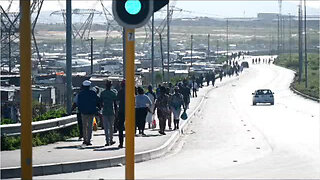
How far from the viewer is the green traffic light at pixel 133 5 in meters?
8.48

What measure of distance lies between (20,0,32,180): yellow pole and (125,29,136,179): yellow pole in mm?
1064

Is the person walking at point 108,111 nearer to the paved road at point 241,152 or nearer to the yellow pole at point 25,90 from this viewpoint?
the paved road at point 241,152

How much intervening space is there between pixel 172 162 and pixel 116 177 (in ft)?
11.7

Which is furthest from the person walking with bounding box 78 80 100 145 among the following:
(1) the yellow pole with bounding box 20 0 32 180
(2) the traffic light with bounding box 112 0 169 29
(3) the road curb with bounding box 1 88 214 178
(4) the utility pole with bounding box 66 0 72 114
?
(2) the traffic light with bounding box 112 0 169 29

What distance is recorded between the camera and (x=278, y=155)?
66.3ft

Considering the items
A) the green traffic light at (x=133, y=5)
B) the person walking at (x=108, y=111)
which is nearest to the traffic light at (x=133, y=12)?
the green traffic light at (x=133, y=5)

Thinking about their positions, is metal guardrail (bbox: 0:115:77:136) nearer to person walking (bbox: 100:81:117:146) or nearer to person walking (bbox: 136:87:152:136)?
person walking (bbox: 100:81:117:146)

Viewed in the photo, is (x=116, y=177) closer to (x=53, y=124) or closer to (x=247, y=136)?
(x=53, y=124)

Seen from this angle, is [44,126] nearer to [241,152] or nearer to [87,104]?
[87,104]

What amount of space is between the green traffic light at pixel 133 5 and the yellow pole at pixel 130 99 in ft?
0.79

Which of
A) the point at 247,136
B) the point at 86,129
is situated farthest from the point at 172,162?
the point at 247,136

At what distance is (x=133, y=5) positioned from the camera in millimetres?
8508

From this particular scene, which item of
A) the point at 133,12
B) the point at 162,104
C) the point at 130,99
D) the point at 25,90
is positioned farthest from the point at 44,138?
the point at 133,12

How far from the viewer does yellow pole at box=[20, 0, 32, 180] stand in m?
8.74
